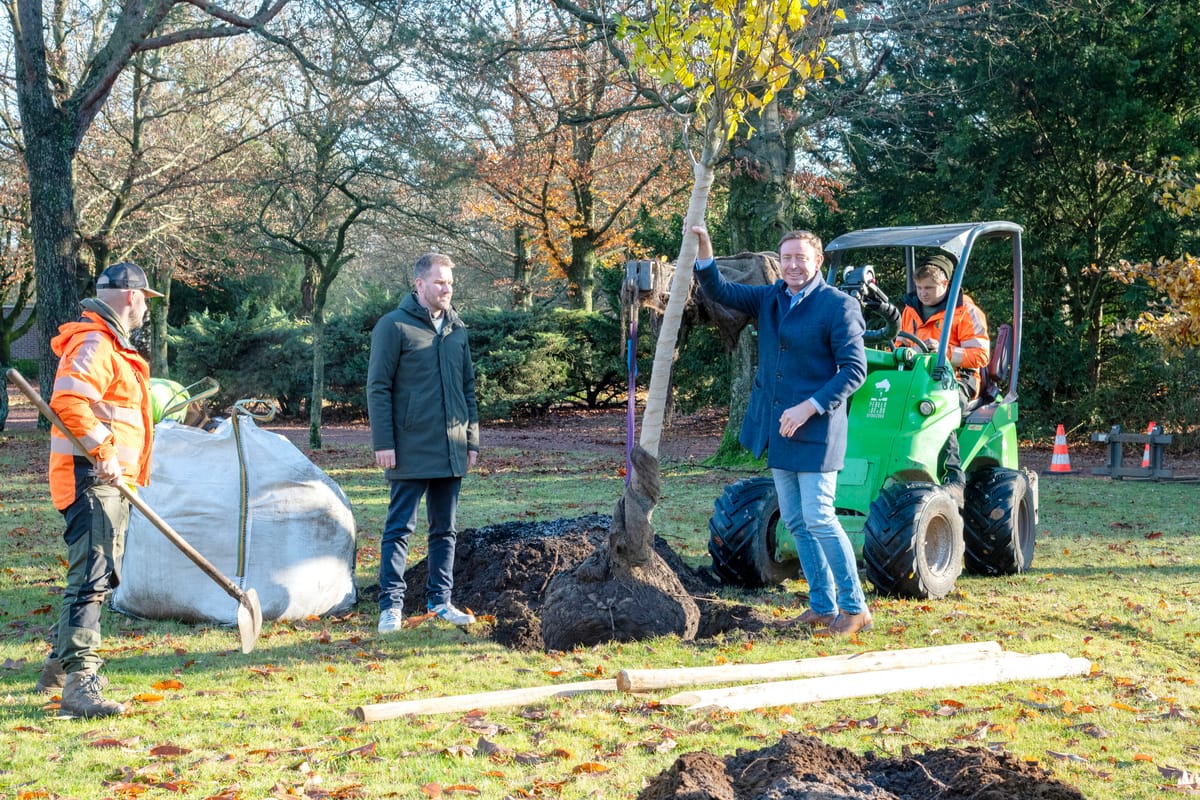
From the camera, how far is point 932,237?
24.6 ft

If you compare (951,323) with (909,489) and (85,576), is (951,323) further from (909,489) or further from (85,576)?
(85,576)

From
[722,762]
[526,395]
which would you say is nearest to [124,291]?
[722,762]

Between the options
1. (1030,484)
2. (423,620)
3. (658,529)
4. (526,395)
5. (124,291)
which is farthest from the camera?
(526,395)

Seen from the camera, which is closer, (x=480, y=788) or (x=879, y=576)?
(x=480, y=788)

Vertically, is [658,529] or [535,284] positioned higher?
[535,284]

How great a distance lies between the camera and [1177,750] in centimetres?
405

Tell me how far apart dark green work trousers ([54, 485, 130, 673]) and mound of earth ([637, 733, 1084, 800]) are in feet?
8.58

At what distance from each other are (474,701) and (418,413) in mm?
1901

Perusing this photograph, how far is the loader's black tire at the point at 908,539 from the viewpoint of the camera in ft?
21.3

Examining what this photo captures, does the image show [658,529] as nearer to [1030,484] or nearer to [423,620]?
[1030,484]

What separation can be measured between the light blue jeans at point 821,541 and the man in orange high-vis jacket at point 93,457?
10.3 feet

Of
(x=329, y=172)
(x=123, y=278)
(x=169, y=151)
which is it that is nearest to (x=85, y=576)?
(x=123, y=278)

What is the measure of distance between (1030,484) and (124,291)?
602 centimetres

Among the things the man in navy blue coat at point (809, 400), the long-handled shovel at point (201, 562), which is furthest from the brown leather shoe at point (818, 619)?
the long-handled shovel at point (201, 562)
